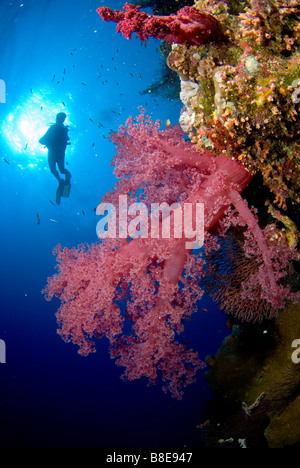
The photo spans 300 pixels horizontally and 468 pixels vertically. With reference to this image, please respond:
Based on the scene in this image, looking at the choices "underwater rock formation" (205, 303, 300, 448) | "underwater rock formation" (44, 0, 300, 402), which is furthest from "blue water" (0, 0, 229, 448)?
"underwater rock formation" (44, 0, 300, 402)

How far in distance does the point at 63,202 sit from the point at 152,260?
5106cm

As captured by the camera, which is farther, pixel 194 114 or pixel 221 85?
pixel 194 114

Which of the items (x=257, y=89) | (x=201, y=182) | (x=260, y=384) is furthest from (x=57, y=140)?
(x=260, y=384)

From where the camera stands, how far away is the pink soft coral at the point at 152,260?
8.85 ft

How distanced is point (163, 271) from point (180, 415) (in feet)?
91.6

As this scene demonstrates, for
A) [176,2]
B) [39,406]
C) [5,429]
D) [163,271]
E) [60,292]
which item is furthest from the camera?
[39,406]

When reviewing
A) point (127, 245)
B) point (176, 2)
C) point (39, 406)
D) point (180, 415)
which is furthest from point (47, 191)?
point (127, 245)

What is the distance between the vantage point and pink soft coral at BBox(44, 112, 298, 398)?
2.70 m

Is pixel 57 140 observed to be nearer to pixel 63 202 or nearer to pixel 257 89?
pixel 257 89

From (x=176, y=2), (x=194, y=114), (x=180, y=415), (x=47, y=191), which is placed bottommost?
(x=180, y=415)

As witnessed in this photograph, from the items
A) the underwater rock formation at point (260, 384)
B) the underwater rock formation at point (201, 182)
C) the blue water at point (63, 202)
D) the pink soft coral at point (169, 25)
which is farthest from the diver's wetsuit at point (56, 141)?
the underwater rock formation at point (260, 384)

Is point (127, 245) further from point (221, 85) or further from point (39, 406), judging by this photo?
point (39, 406)

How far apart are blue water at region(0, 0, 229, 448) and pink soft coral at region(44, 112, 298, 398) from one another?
5.93 meters

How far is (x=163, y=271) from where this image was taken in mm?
2748
